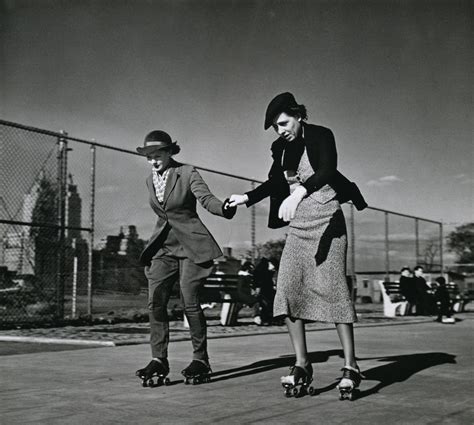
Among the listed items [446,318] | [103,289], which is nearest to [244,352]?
[103,289]

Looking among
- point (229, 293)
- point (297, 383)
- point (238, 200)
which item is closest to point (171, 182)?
point (238, 200)

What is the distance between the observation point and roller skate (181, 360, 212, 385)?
14.9 ft

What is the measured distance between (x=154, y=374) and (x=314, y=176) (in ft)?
5.48

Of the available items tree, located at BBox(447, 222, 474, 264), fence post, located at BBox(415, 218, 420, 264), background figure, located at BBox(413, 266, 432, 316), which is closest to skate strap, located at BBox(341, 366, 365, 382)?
background figure, located at BBox(413, 266, 432, 316)

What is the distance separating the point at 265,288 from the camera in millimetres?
12820

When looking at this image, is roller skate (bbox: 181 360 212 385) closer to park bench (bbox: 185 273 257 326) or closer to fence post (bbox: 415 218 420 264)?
park bench (bbox: 185 273 257 326)

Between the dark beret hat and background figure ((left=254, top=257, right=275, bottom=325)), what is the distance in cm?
843

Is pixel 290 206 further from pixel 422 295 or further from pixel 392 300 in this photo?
pixel 392 300

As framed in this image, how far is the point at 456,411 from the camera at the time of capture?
11.8 ft

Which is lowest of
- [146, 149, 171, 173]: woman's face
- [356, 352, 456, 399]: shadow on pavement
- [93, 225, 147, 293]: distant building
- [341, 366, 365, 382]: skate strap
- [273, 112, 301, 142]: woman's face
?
[356, 352, 456, 399]: shadow on pavement

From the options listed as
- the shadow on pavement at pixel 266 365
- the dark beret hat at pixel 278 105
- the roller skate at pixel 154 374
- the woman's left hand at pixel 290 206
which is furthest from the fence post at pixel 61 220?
the woman's left hand at pixel 290 206

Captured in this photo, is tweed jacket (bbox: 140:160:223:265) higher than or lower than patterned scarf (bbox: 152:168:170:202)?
lower

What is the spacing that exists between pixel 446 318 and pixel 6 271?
344 inches

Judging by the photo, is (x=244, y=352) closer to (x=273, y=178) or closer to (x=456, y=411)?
(x=273, y=178)
